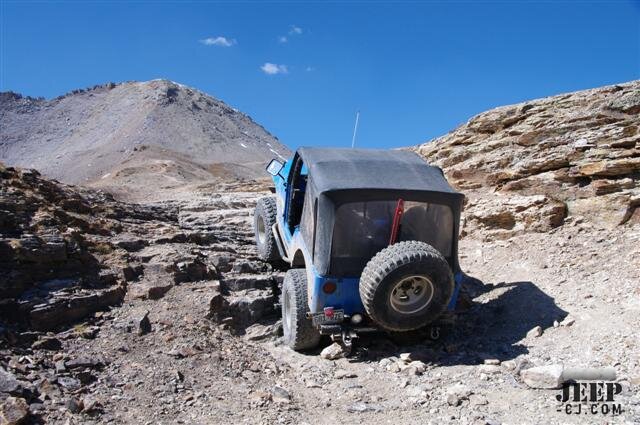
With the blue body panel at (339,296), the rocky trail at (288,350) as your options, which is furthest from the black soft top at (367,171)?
the rocky trail at (288,350)

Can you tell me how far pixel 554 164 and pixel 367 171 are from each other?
4.61 metres

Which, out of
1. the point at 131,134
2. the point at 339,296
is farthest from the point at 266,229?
the point at 131,134

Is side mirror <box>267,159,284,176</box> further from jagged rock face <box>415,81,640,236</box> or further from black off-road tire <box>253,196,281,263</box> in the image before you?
jagged rock face <box>415,81,640,236</box>

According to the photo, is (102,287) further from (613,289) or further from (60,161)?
(60,161)

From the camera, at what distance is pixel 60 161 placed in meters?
55.5

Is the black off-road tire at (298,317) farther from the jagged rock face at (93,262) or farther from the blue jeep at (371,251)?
the jagged rock face at (93,262)

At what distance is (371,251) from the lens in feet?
18.5

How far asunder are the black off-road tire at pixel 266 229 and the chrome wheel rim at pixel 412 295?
3308 millimetres

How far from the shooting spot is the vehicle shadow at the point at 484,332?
574 cm

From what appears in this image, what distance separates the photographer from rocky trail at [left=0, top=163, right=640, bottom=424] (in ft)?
14.4

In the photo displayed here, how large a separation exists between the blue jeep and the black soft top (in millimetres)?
12

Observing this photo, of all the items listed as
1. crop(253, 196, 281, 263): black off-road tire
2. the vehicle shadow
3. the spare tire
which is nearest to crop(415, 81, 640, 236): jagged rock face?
the vehicle shadow

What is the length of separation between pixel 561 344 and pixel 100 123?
75.0m

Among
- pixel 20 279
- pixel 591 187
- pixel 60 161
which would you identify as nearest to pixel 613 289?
pixel 591 187
